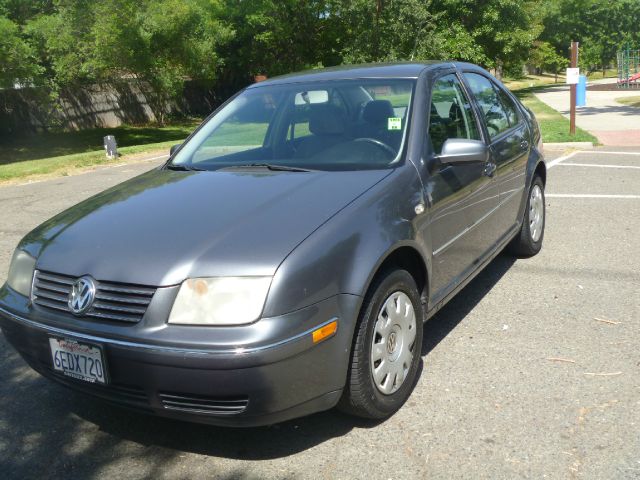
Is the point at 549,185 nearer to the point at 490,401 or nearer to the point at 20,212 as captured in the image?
the point at 490,401

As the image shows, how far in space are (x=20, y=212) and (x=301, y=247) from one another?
25.2 ft

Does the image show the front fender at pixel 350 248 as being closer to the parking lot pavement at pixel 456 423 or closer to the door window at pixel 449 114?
the door window at pixel 449 114

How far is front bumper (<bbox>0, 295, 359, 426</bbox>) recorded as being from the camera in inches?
101

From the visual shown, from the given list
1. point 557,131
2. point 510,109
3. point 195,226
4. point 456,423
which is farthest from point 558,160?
point 195,226

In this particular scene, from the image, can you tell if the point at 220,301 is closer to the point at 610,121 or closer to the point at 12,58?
the point at 12,58

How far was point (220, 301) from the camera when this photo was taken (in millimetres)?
2631

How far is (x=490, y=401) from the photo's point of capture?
3.39 meters

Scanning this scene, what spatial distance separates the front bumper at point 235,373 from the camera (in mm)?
2574

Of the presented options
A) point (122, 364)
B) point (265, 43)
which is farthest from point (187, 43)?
point (122, 364)

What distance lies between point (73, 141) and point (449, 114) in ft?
72.5

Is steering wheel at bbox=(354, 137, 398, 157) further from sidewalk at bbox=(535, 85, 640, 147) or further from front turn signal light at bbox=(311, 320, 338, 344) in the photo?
sidewalk at bbox=(535, 85, 640, 147)

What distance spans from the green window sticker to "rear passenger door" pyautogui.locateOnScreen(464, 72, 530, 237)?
1055mm

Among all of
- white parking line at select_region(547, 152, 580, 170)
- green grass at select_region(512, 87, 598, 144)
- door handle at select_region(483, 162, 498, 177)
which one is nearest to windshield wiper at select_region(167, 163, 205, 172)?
door handle at select_region(483, 162, 498, 177)

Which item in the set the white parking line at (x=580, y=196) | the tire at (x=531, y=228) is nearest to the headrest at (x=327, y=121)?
the tire at (x=531, y=228)
